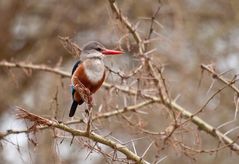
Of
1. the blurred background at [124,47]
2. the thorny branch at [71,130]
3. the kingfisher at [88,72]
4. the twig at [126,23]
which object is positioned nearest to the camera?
the thorny branch at [71,130]

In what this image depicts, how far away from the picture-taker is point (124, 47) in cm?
642

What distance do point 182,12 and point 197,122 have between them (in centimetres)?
216

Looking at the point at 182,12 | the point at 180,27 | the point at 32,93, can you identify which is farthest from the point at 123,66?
the point at 32,93

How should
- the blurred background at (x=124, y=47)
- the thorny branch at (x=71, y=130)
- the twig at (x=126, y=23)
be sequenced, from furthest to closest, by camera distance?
the blurred background at (x=124, y=47)
the twig at (x=126, y=23)
the thorny branch at (x=71, y=130)

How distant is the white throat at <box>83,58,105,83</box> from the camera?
370 cm

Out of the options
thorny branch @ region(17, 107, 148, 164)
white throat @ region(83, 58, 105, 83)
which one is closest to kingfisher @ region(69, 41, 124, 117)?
white throat @ region(83, 58, 105, 83)

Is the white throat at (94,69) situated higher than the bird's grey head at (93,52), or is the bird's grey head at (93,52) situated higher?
the bird's grey head at (93,52)

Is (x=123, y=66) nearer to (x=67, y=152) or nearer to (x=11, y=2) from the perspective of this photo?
(x=67, y=152)

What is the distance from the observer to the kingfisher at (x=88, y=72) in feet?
12.1

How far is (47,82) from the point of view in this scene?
24.2 feet

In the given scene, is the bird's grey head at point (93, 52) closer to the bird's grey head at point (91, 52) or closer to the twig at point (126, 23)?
the bird's grey head at point (91, 52)

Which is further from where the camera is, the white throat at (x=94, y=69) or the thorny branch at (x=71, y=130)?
the white throat at (x=94, y=69)

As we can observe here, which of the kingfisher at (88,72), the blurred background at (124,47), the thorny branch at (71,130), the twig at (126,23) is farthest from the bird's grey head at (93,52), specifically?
the thorny branch at (71,130)

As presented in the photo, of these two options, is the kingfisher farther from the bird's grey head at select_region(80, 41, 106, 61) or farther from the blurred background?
the blurred background
